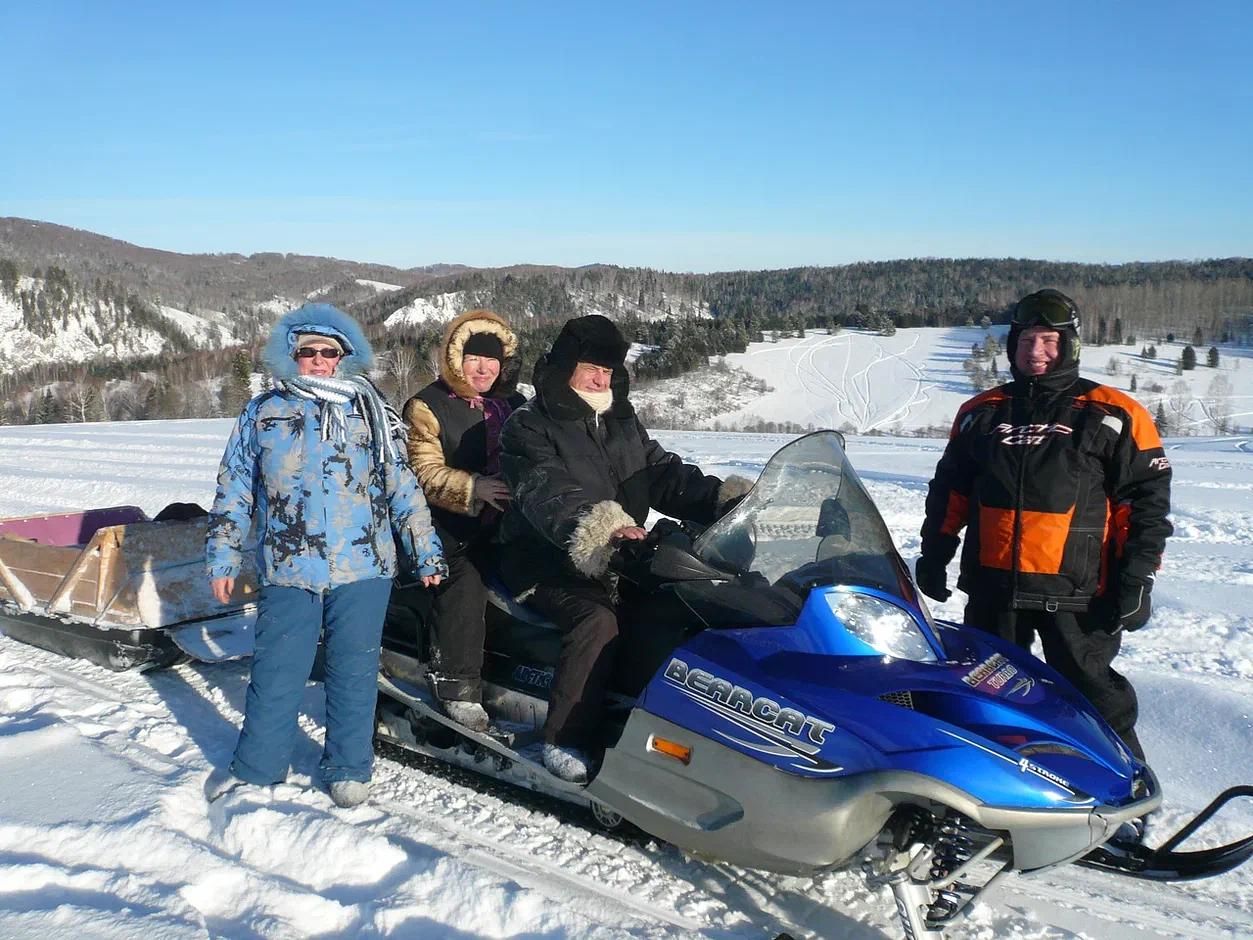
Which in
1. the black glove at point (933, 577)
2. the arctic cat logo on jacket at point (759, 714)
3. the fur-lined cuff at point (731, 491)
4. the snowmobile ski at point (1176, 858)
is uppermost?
the fur-lined cuff at point (731, 491)

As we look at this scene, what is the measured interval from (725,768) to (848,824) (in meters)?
0.37

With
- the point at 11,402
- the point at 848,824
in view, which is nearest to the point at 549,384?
the point at 848,824

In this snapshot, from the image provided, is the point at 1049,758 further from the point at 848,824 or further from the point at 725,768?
the point at 725,768

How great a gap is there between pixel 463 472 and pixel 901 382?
62.9 meters

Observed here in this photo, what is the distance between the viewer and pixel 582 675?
312 centimetres

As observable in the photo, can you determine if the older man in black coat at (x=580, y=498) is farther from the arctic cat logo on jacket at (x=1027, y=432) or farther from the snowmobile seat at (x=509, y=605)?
the arctic cat logo on jacket at (x=1027, y=432)

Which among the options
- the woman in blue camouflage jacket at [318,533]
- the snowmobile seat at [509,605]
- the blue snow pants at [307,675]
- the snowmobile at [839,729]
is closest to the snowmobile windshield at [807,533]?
the snowmobile at [839,729]

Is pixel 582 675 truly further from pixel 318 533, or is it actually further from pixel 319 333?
pixel 319 333

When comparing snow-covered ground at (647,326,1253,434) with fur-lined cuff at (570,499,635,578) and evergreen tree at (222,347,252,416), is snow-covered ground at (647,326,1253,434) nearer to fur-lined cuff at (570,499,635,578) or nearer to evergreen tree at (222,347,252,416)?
Result: evergreen tree at (222,347,252,416)

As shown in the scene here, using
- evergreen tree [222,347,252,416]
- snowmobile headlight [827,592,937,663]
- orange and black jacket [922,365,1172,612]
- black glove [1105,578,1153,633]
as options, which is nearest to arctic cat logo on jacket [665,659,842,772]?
snowmobile headlight [827,592,937,663]

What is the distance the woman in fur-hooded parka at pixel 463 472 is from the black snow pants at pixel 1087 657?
193cm

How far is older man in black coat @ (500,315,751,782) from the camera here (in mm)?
3115

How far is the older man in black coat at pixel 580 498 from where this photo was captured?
3115mm

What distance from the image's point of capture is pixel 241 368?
54.7 meters
